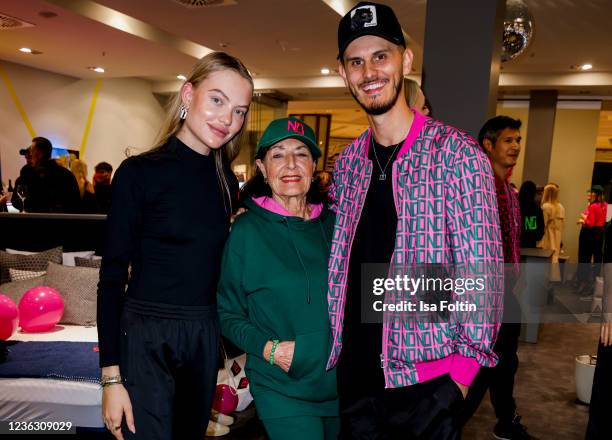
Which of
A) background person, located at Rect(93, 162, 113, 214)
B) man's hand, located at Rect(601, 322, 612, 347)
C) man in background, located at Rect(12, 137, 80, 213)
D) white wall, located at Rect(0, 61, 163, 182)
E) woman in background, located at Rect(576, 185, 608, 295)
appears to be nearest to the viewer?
man's hand, located at Rect(601, 322, 612, 347)

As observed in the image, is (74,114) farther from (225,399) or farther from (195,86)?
(195,86)

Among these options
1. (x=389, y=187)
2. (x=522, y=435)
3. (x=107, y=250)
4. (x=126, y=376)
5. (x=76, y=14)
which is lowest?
(x=522, y=435)

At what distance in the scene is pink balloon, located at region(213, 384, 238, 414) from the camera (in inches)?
121

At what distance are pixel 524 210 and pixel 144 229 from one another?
4.22m

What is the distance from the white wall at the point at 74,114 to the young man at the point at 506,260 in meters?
10.1

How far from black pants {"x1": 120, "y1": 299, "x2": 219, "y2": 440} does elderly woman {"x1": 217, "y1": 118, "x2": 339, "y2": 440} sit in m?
0.16

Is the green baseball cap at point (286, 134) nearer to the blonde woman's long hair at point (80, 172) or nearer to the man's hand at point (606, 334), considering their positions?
the man's hand at point (606, 334)

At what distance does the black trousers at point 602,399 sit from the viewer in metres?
2.03

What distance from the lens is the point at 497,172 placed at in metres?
Answer: 2.96

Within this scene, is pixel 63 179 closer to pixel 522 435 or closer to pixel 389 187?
pixel 389 187

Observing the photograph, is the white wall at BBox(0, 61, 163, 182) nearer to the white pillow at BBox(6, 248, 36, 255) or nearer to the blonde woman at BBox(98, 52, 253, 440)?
the white pillow at BBox(6, 248, 36, 255)

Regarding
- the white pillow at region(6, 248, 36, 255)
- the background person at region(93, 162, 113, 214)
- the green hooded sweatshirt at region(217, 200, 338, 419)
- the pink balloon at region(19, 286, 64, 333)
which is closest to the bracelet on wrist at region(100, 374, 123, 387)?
the green hooded sweatshirt at region(217, 200, 338, 419)

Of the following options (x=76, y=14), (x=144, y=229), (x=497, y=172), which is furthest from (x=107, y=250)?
(x=76, y=14)

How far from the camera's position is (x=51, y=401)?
8.88 ft
